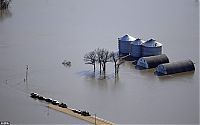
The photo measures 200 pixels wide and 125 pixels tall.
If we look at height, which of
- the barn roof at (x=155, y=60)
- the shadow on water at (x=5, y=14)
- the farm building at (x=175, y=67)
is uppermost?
the shadow on water at (x=5, y=14)

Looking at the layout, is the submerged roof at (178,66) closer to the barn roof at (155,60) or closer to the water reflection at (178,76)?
the water reflection at (178,76)

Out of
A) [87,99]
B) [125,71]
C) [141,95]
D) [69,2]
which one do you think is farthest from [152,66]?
[69,2]

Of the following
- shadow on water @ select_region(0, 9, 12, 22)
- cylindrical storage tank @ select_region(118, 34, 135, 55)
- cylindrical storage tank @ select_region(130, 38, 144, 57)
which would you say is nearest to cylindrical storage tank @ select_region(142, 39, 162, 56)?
cylindrical storage tank @ select_region(130, 38, 144, 57)

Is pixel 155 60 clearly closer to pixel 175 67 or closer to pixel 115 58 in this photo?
pixel 175 67

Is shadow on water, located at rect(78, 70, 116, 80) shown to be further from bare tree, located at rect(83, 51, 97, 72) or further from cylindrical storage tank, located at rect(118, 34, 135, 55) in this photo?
cylindrical storage tank, located at rect(118, 34, 135, 55)

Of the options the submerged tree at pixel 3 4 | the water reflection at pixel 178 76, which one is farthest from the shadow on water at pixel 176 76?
the submerged tree at pixel 3 4
